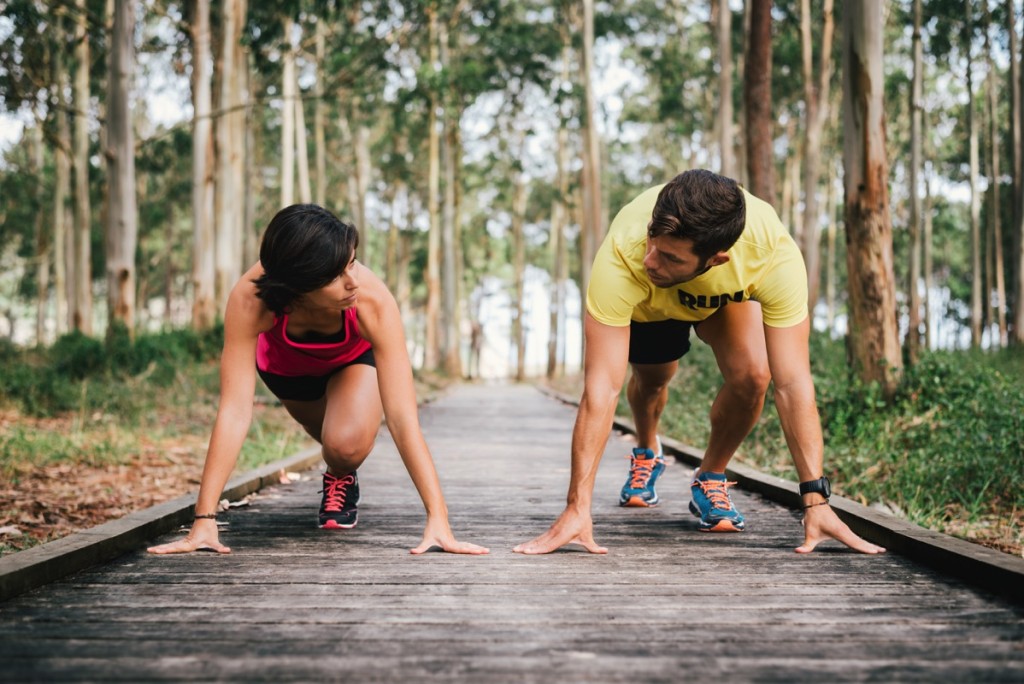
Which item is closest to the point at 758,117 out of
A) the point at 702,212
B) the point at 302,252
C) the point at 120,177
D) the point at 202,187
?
the point at 120,177

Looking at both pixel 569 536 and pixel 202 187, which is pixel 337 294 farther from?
pixel 202 187

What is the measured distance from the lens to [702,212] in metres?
3.17

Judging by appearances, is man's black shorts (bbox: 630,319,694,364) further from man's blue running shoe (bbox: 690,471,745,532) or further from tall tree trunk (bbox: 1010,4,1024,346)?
tall tree trunk (bbox: 1010,4,1024,346)

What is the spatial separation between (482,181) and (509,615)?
34735 mm

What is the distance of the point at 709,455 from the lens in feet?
14.1

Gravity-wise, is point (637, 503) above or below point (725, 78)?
below

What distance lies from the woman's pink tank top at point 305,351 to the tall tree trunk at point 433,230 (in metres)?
20.4

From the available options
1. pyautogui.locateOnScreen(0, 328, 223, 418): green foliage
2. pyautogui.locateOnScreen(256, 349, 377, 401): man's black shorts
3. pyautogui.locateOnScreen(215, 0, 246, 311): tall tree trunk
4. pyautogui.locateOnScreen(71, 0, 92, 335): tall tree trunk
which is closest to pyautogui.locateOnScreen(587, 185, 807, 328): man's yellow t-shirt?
pyautogui.locateOnScreen(256, 349, 377, 401): man's black shorts

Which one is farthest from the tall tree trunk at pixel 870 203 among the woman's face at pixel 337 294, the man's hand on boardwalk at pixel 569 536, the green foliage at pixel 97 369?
the green foliage at pixel 97 369

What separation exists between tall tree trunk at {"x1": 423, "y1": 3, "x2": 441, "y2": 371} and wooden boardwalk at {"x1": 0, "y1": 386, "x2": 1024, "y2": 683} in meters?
21.3

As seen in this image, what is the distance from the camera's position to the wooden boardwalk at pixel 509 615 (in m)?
2.25

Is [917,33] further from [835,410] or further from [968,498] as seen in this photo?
[968,498]

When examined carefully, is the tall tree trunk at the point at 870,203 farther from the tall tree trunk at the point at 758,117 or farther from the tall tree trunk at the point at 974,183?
the tall tree trunk at the point at 974,183

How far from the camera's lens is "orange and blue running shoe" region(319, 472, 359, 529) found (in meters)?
4.28
